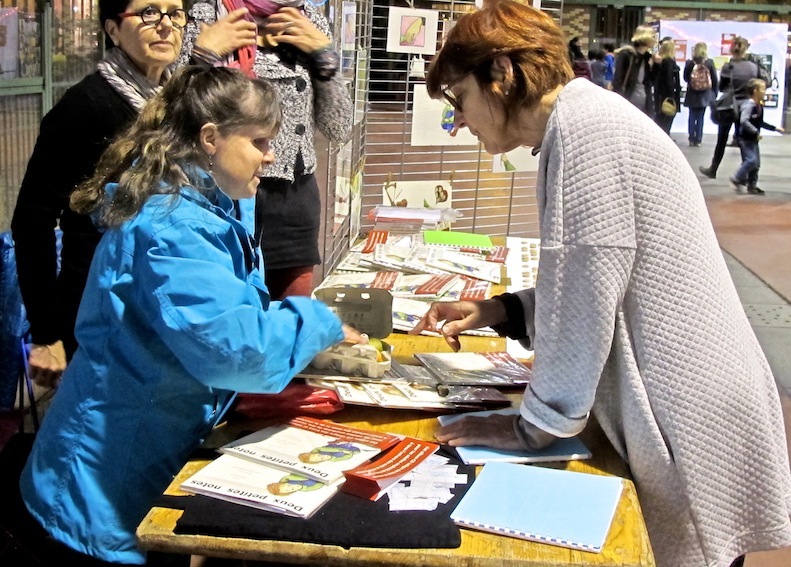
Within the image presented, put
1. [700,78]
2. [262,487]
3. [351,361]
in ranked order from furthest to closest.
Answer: [700,78]
[351,361]
[262,487]

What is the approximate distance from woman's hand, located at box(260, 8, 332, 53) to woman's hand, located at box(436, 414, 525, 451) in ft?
4.41

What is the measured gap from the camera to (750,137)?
1195 centimetres

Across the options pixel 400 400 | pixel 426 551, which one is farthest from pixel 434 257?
pixel 426 551

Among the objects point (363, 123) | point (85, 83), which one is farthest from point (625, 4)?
point (85, 83)

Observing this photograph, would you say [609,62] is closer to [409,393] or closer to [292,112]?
[292,112]

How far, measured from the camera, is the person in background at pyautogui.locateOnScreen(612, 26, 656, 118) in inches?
553

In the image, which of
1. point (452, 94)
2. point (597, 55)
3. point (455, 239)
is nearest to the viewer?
point (452, 94)

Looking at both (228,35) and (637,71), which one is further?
(637,71)

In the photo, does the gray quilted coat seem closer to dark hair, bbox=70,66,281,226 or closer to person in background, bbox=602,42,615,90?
dark hair, bbox=70,66,281,226

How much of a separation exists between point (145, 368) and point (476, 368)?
0.79 metres

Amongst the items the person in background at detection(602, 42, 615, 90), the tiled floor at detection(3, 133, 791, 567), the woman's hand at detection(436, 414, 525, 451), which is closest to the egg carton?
the woman's hand at detection(436, 414, 525, 451)

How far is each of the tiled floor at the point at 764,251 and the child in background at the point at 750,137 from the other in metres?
0.21

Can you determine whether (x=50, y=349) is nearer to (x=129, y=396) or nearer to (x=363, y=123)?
(x=129, y=396)

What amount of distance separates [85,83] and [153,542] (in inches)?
51.8
